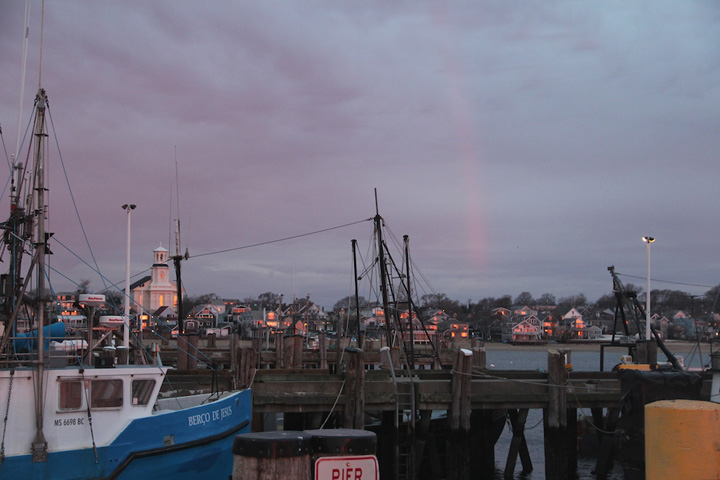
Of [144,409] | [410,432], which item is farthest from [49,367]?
[410,432]

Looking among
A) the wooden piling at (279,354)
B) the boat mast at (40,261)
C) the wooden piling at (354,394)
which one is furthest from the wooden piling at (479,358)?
the boat mast at (40,261)

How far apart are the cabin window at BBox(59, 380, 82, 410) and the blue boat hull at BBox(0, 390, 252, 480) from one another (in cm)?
Result: 101

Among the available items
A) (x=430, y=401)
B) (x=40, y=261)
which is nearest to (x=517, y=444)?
(x=430, y=401)

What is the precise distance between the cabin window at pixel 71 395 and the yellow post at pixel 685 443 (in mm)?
13557

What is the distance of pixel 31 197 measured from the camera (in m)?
17.4

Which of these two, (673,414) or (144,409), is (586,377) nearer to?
(144,409)

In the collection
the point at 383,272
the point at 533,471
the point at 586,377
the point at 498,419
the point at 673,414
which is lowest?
the point at 533,471

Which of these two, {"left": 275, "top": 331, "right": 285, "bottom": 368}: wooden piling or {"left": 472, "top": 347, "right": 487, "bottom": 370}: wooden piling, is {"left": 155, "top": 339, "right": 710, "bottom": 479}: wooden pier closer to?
{"left": 472, "top": 347, "right": 487, "bottom": 370}: wooden piling

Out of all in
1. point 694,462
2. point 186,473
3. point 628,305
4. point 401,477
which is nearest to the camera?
point 694,462

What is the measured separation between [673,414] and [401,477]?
16.8 metres

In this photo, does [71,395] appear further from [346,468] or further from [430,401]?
[346,468]

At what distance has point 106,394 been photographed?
55.8ft

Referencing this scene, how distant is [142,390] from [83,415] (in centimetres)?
144

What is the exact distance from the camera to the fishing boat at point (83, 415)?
52.1 feet
